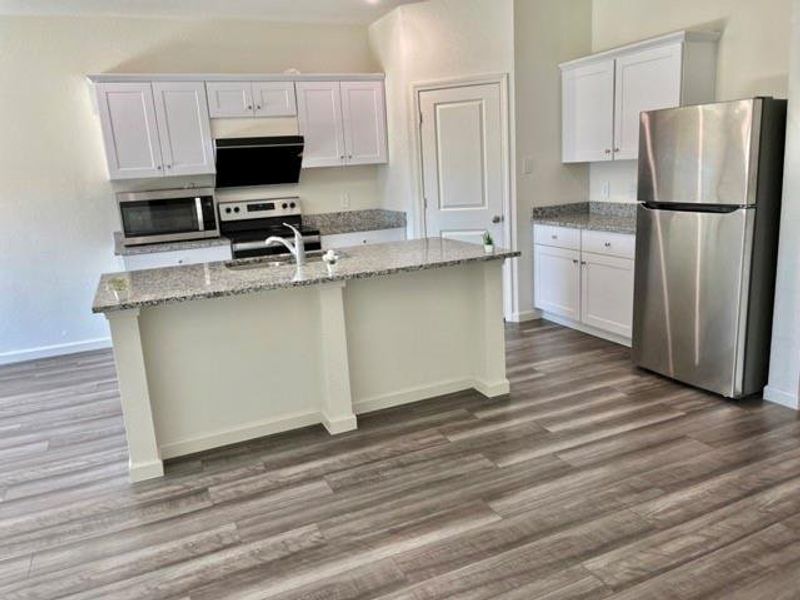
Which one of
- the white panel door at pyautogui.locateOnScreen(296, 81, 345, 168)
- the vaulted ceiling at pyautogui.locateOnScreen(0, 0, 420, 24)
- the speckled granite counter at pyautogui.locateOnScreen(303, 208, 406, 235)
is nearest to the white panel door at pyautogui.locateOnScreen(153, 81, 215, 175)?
the vaulted ceiling at pyautogui.locateOnScreen(0, 0, 420, 24)

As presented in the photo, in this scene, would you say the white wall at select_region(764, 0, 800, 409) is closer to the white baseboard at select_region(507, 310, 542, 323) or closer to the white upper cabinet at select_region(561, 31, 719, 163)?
the white upper cabinet at select_region(561, 31, 719, 163)

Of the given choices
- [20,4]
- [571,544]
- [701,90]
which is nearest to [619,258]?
[701,90]

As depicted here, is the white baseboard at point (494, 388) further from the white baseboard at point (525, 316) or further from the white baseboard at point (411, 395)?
the white baseboard at point (525, 316)

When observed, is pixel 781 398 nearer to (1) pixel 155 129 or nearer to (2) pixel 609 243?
(2) pixel 609 243

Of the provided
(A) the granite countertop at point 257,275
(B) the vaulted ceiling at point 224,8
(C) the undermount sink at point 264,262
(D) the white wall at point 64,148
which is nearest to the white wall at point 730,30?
(B) the vaulted ceiling at point 224,8

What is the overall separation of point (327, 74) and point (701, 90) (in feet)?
9.86

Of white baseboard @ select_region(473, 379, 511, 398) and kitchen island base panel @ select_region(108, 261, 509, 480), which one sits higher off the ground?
kitchen island base panel @ select_region(108, 261, 509, 480)

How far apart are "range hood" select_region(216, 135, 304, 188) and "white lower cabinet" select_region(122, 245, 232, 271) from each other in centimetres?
69

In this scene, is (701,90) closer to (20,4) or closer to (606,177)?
(606,177)

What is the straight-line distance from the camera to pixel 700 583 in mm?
2070

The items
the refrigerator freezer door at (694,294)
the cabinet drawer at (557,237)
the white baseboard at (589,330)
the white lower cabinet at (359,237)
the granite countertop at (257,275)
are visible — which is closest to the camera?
the granite countertop at (257,275)

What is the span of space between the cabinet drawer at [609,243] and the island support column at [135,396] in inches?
124

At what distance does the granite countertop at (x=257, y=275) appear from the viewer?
283cm

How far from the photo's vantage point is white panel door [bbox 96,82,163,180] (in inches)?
185
